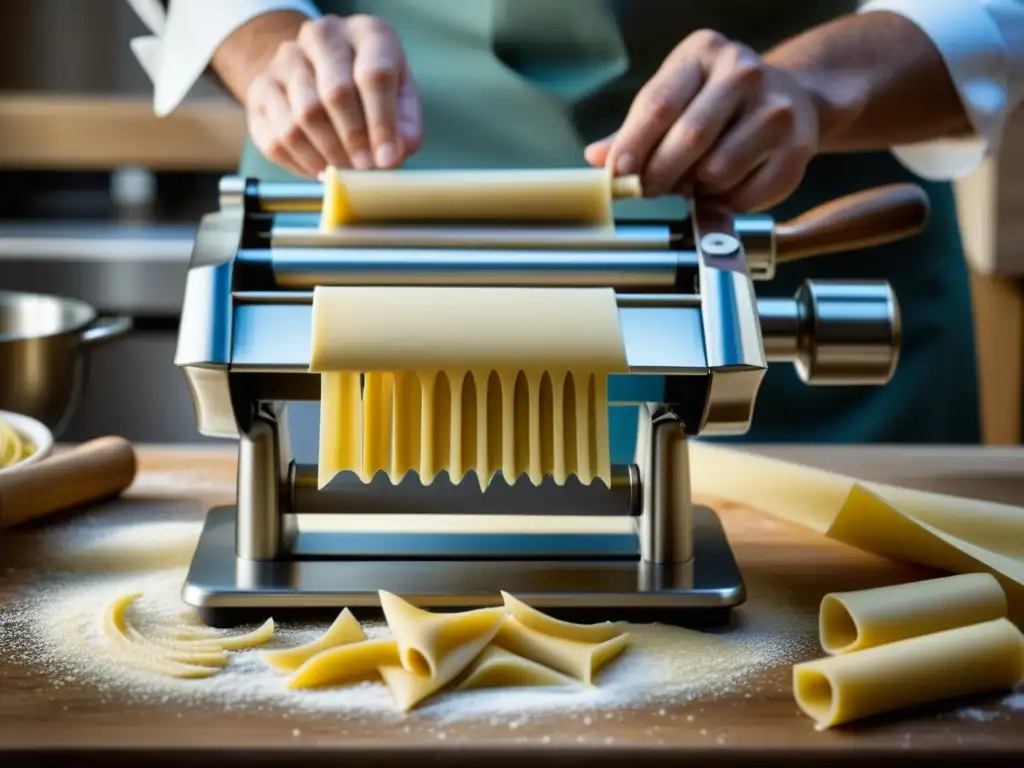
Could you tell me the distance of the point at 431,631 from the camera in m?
0.66

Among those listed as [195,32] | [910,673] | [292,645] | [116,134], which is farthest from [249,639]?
[116,134]

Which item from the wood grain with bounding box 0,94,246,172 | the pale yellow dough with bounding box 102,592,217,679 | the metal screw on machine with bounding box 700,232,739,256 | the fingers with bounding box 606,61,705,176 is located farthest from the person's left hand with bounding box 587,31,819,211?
the wood grain with bounding box 0,94,246,172

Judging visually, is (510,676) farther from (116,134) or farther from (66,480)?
(116,134)

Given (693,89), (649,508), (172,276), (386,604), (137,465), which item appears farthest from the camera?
(172,276)

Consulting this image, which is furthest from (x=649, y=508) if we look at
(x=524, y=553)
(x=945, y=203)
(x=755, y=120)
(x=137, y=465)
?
(x=945, y=203)

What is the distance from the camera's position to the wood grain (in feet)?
7.61

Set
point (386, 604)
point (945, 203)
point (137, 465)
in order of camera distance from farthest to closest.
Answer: point (945, 203) → point (137, 465) → point (386, 604)

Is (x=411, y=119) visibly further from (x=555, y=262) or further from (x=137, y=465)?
(x=137, y=465)

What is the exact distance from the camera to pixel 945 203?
151 centimetres

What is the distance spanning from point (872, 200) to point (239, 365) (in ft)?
1.47

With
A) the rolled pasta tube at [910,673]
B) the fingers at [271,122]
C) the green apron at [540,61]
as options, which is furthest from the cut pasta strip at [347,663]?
the green apron at [540,61]

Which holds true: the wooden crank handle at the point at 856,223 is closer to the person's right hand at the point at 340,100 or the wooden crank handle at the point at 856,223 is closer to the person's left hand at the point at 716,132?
the person's left hand at the point at 716,132

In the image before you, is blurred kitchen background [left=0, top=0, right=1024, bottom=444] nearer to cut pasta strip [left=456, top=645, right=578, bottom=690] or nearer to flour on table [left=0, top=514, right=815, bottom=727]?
flour on table [left=0, top=514, right=815, bottom=727]

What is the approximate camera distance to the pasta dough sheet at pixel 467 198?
30.7 inches
